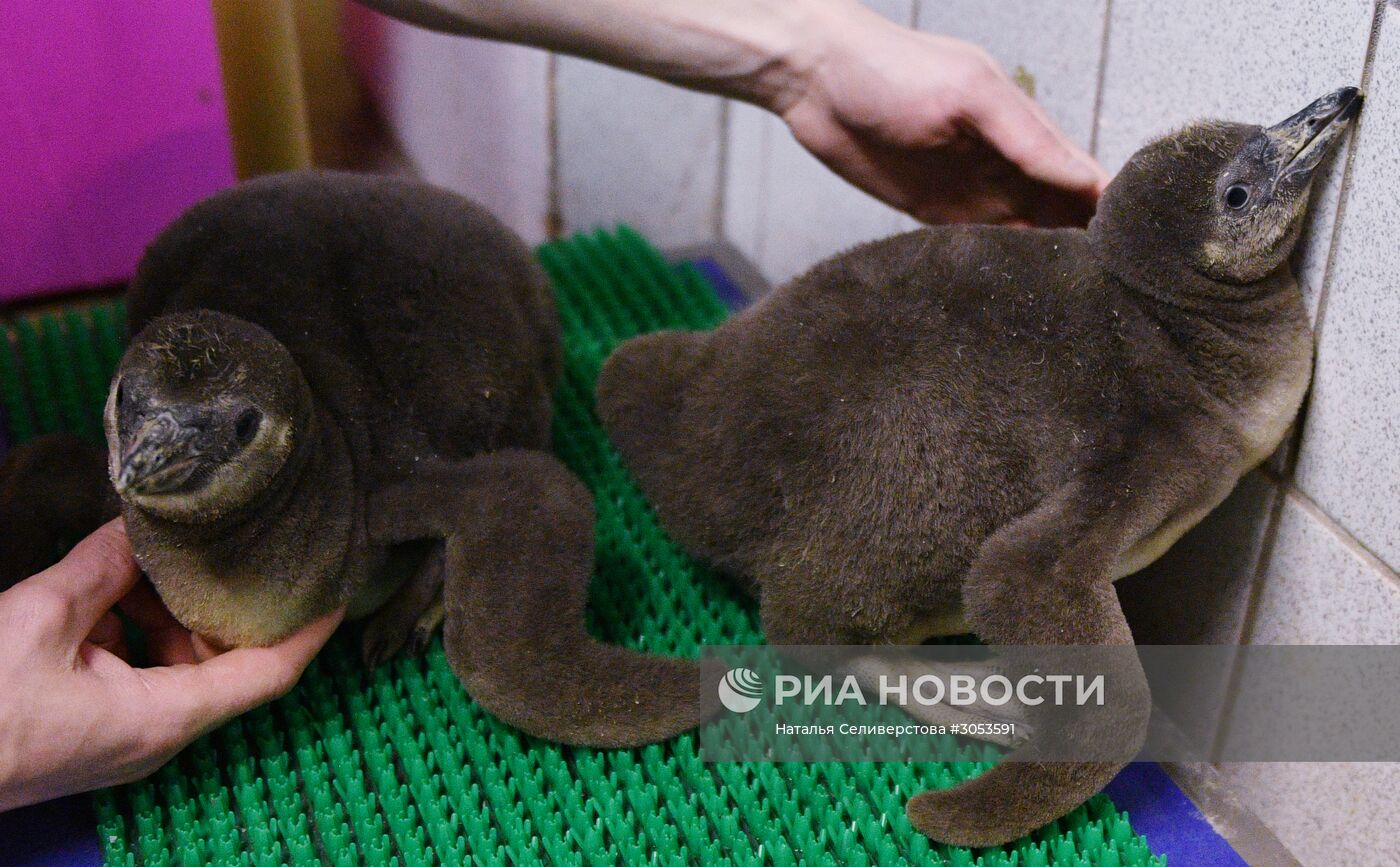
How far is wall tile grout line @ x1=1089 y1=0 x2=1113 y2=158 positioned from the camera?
125cm

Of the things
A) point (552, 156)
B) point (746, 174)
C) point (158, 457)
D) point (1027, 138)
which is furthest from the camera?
point (552, 156)

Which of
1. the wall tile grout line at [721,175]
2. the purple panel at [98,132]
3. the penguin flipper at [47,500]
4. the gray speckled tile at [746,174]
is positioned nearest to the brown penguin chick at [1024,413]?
the penguin flipper at [47,500]

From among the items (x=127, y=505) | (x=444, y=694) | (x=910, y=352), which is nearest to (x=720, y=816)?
(x=444, y=694)

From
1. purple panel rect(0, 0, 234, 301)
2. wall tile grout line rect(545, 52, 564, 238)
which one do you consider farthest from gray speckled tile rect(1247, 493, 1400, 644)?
wall tile grout line rect(545, 52, 564, 238)

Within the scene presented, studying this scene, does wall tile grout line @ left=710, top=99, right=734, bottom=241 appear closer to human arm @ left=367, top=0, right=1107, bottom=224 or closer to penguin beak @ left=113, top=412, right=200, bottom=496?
human arm @ left=367, top=0, right=1107, bottom=224

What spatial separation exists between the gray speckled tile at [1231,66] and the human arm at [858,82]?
74 millimetres

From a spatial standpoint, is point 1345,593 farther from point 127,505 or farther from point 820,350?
point 127,505

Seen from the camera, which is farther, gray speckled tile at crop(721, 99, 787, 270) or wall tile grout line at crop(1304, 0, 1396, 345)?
gray speckled tile at crop(721, 99, 787, 270)


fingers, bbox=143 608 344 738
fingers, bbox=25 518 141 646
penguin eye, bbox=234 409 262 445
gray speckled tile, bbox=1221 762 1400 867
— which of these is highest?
penguin eye, bbox=234 409 262 445

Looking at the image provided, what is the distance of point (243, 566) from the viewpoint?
40.0 inches

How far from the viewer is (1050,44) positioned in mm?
1362

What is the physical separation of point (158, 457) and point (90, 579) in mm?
194

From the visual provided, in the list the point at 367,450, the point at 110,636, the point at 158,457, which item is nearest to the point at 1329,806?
the point at 367,450

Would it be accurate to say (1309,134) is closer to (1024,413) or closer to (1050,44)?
(1024,413)
